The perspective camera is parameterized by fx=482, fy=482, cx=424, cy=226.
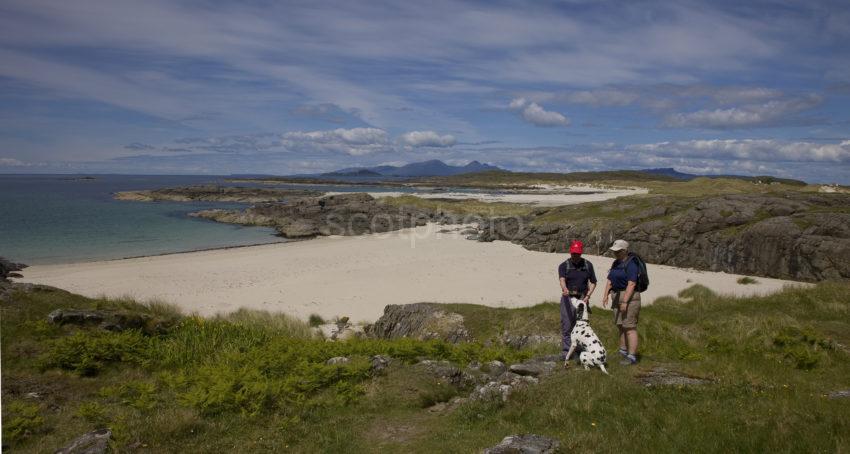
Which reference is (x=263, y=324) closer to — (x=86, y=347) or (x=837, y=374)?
(x=86, y=347)

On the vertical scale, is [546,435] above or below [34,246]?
above

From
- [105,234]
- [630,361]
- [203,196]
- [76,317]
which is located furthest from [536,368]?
[203,196]

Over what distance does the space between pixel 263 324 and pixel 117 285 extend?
15477 mm

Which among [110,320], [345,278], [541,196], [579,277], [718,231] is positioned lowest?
[345,278]

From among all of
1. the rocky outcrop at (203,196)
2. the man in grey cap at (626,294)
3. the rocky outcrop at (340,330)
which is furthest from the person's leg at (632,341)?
the rocky outcrop at (203,196)

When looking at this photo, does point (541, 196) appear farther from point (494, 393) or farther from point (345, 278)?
point (494, 393)

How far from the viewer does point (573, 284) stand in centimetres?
957

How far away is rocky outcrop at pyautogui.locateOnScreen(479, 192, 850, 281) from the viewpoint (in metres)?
24.8

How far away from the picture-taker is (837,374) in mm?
8586

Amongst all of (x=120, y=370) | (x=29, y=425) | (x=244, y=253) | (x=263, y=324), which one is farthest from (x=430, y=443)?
(x=244, y=253)

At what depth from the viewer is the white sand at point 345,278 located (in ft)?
70.5

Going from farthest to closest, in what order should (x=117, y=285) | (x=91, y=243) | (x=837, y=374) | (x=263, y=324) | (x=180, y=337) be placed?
(x=91, y=243)
(x=117, y=285)
(x=263, y=324)
(x=180, y=337)
(x=837, y=374)

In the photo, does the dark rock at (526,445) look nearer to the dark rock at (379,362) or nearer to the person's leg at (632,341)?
the dark rock at (379,362)

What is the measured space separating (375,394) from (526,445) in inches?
132
